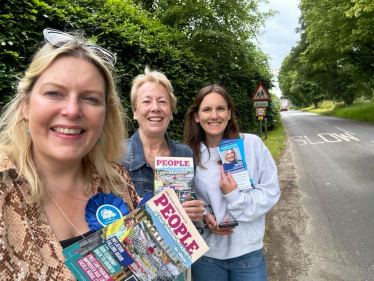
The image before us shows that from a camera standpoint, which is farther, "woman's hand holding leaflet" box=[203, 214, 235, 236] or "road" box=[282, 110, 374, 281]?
"road" box=[282, 110, 374, 281]

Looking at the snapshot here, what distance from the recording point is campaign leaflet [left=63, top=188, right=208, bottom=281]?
3.16ft

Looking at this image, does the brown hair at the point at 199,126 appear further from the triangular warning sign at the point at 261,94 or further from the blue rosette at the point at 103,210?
the triangular warning sign at the point at 261,94

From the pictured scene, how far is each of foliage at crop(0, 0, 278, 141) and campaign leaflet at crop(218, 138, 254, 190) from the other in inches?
42.7

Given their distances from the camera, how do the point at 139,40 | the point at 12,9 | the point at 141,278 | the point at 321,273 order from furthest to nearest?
the point at 139,40 < the point at 321,273 < the point at 12,9 < the point at 141,278

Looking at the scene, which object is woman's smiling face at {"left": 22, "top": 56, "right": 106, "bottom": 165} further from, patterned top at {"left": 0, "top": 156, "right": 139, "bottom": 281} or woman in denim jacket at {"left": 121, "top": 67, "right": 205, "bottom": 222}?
woman in denim jacket at {"left": 121, "top": 67, "right": 205, "bottom": 222}

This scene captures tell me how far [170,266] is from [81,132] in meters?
0.75

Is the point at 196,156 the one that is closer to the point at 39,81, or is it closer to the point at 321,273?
the point at 39,81

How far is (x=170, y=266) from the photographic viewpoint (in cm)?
113

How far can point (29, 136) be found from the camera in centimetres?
119

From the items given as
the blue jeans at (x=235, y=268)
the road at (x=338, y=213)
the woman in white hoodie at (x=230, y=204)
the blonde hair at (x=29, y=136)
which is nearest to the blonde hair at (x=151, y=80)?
the woman in white hoodie at (x=230, y=204)

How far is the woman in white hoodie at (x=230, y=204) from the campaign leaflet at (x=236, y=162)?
0.04m

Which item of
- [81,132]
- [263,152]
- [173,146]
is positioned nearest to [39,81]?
[81,132]

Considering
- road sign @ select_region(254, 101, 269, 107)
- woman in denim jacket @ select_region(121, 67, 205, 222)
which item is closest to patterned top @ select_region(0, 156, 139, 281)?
woman in denim jacket @ select_region(121, 67, 205, 222)

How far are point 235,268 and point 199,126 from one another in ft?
3.77
